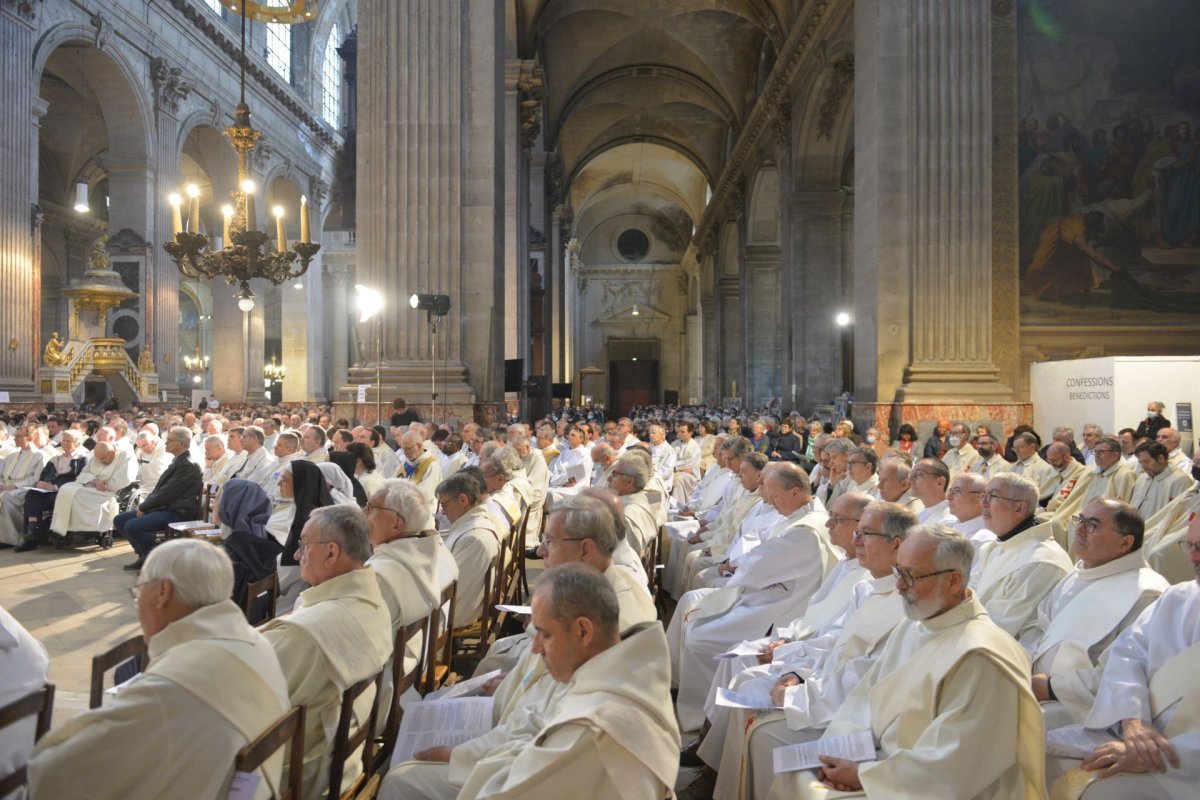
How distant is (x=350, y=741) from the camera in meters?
2.75

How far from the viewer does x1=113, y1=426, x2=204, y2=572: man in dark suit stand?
7207 millimetres

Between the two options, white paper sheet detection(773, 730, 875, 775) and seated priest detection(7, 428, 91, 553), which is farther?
seated priest detection(7, 428, 91, 553)

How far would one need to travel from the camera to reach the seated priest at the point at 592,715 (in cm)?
198

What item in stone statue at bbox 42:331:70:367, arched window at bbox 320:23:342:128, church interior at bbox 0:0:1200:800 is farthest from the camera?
arched window at bbox 320:23:342:128

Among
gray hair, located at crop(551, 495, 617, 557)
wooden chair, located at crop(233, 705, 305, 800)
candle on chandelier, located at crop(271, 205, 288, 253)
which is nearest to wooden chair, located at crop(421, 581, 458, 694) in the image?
gray hair, located at crop(551, 495, 617, 557)

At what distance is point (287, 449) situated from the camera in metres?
6.71

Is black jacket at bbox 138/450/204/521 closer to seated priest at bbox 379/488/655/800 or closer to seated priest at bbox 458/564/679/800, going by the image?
seated priest at bbox 379/488/655/800

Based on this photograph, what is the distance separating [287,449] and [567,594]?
507cm

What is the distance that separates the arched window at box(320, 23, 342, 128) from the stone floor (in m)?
24.6

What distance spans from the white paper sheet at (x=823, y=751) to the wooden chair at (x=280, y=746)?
1386 mm

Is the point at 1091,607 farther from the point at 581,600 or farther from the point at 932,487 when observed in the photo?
the point at 581,600

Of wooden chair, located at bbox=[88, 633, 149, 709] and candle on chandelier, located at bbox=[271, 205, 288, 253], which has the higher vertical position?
candle on chandelier, located at bbox=[271, 205, 288, 253]

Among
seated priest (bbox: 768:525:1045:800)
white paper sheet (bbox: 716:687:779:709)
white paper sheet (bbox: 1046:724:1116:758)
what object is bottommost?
white paper sheet (bbox: 1046:724:1116:758)

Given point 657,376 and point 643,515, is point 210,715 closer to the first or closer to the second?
point 643,515
